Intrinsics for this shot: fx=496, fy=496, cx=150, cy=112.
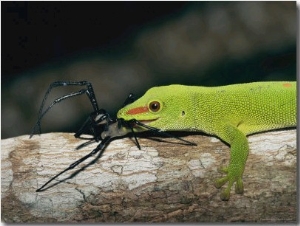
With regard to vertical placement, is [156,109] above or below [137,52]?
below

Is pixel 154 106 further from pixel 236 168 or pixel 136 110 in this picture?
pixel 236 168

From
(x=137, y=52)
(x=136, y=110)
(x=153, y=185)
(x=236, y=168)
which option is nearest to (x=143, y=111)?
(x=136, y=110)

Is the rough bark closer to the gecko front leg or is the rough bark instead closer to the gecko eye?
the gecko front leg

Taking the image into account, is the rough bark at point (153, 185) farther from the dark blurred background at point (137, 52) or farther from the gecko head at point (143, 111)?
the dark blurred background at point (137, 52)

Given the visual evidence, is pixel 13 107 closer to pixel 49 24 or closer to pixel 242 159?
pixel 49 24

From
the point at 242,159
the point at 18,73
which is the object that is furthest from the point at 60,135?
the point at 18,73
